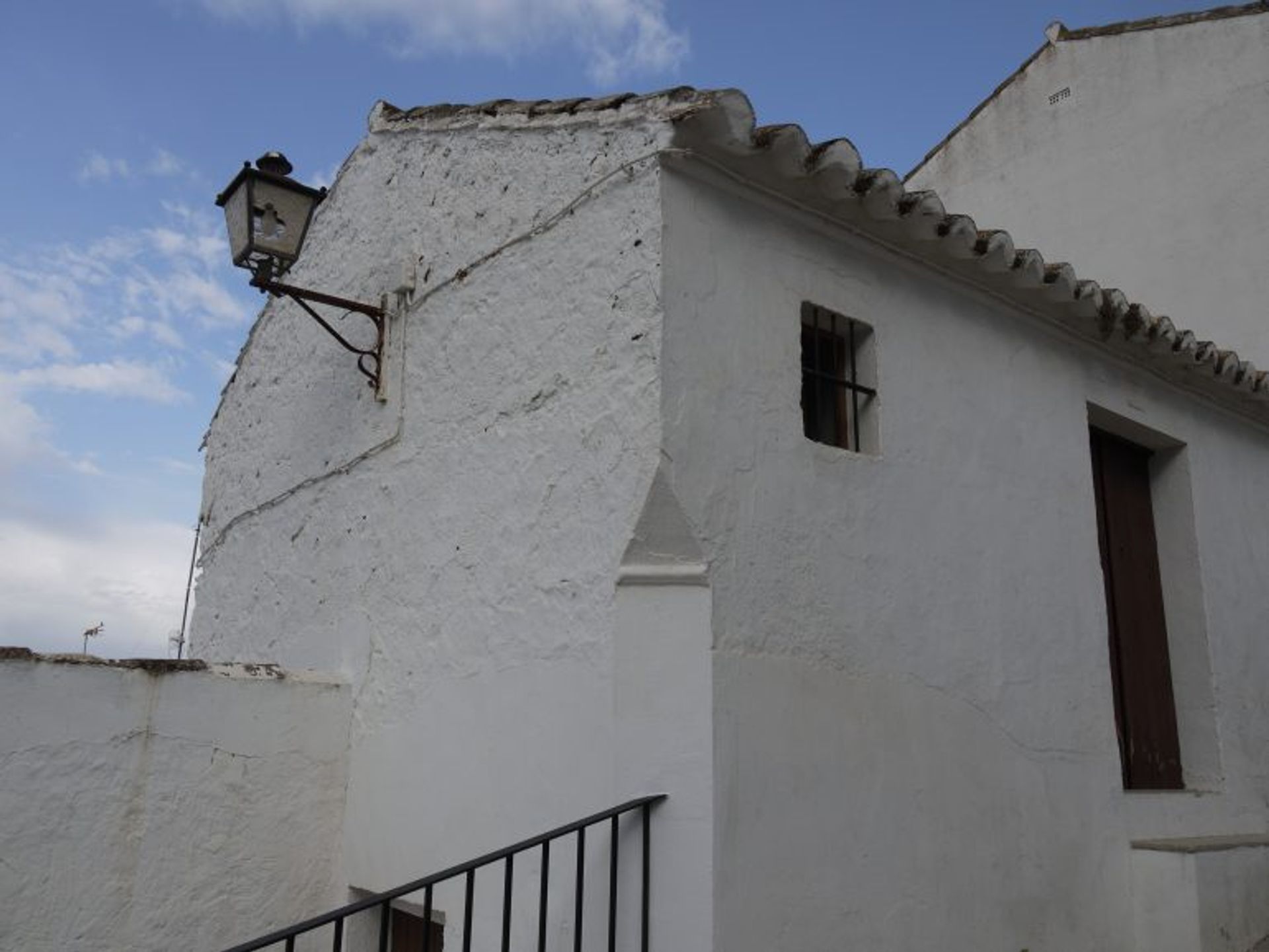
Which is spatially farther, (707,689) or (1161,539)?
(1161,539)

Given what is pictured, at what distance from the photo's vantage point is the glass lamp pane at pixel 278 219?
16.4 ft

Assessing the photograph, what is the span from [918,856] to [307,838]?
2.60 m

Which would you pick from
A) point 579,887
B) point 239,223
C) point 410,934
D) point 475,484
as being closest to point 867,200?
point 475,484

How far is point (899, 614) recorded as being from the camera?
13.7ft

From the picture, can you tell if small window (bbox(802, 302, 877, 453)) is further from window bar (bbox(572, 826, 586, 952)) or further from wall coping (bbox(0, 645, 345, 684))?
wall coping (bbox(0, 645, 345, 684))

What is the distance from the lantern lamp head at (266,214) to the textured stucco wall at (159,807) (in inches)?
74.3

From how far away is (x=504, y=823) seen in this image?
157 inches

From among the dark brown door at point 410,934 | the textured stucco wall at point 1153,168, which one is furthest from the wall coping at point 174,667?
the textured stucco wall at point 1153,168

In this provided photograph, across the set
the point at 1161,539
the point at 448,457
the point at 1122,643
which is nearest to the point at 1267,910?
the point at 1122,643

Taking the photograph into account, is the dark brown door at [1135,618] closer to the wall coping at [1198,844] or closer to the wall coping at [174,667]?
the wall coping at [1198,844]

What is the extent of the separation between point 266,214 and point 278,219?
0.18ft

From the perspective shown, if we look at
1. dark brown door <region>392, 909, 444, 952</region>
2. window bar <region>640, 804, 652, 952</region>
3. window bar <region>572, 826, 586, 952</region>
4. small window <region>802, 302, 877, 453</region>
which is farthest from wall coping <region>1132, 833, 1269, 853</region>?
dark brown door <region>392, 909, 444, 952</region>

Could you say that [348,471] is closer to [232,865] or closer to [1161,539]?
[232,865]

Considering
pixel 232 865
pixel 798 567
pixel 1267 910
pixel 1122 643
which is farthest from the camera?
pixel 1122 643
